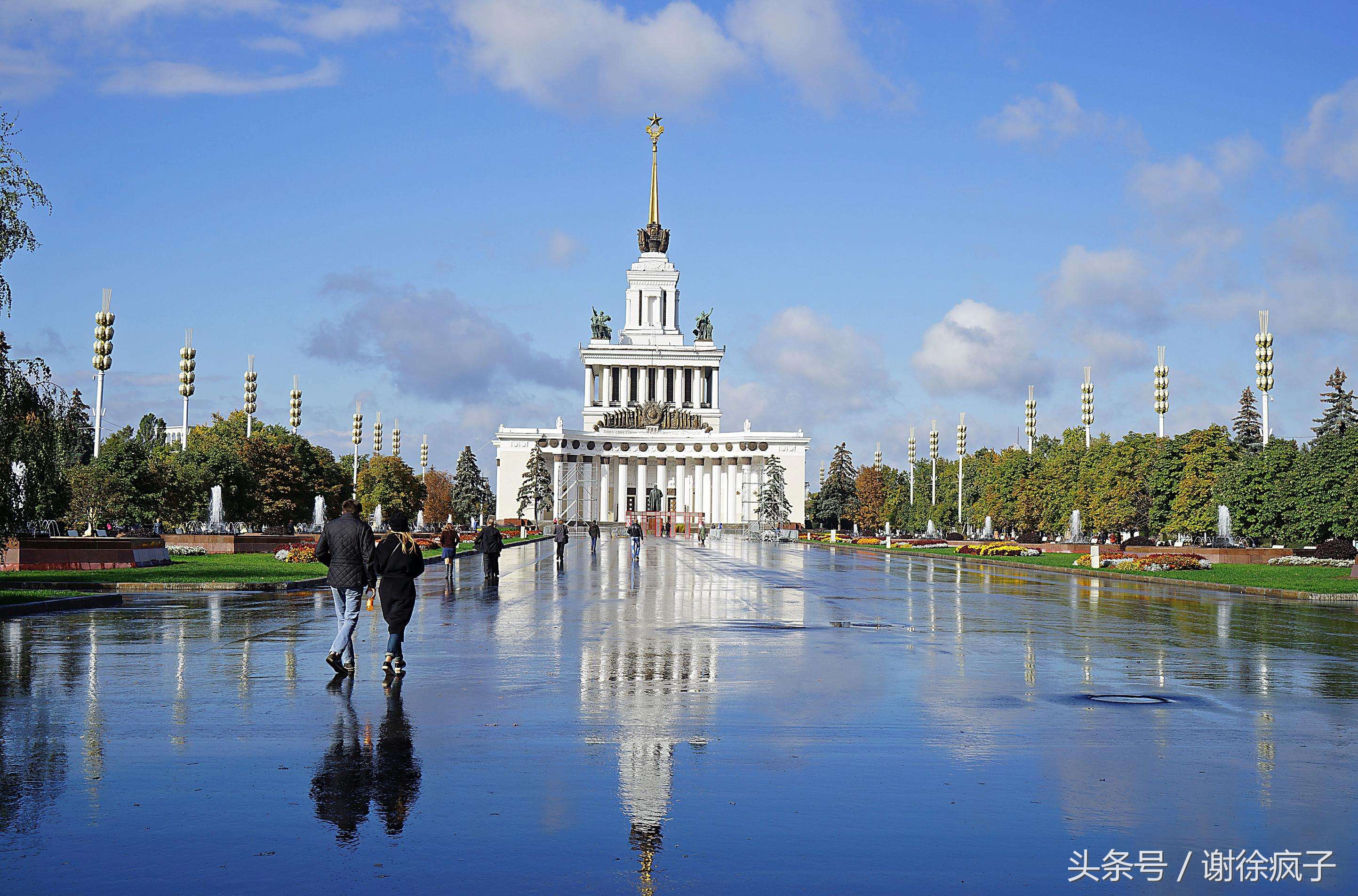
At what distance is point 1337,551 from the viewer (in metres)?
49.2

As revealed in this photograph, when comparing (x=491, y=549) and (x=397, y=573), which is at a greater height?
(x=397, y=573)

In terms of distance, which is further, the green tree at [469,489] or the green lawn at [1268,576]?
the green tree at [469,489]

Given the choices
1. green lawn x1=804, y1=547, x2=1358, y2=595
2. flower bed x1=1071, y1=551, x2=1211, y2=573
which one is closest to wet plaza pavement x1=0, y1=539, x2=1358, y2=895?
green lawn x1=804, y1=547, x2=1358, y2=595

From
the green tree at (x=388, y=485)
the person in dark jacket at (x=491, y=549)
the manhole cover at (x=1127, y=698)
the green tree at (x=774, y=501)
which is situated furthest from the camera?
the green tree at (x=774, y=501)

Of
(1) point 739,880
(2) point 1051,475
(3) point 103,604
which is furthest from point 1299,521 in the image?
(1) point 739,880

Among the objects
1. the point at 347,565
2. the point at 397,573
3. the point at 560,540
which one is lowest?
the point at 560,540

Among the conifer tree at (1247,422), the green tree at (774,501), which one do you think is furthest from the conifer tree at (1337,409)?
the green tree at (774,501)

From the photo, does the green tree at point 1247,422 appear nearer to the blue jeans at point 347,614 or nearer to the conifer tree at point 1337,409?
the conifer tree at point 1337,409

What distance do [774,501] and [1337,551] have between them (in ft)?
317

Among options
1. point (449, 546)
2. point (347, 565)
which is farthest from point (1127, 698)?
point (449, 546)

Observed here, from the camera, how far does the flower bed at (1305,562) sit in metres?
45.0

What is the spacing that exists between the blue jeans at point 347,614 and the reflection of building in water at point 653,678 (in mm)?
2489

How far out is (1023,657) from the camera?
52.4 ft

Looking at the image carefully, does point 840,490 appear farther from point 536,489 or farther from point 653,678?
point 653,678
